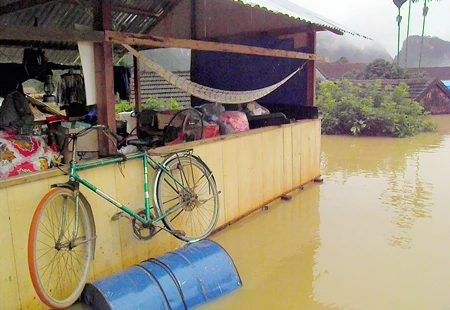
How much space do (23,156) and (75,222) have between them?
0.89 meters

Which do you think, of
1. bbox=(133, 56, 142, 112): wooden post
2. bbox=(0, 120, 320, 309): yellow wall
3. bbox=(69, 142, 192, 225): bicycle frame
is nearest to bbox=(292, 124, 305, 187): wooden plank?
bbox=(0, 120, 320, 309): yellow wall

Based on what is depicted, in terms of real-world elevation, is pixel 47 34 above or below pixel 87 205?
above

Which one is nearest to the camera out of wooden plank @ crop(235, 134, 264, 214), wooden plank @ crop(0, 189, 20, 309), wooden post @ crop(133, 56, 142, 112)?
wooden plank @ crop(0, 189, 20, 309)

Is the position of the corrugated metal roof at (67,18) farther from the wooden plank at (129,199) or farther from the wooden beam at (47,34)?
the wooden plank at (129,199)

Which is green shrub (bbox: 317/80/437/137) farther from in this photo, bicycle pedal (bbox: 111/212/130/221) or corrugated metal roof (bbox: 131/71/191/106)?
bicycle pedal (bbox: 111/212/130/221)

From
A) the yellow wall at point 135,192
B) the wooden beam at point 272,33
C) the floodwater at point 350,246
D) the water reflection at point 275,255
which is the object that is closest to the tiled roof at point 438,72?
the floodwater at point 350,246

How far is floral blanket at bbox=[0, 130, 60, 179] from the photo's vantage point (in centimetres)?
320

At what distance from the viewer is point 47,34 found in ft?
10.6

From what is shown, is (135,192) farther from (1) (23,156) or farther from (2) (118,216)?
(1) (23,156)

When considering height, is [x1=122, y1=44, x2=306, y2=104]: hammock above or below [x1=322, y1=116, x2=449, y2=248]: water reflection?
above

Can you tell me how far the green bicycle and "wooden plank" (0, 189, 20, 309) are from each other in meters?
0.16

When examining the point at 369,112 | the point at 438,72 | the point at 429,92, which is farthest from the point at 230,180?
the point at 438,72

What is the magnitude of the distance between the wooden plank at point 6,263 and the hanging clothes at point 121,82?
5174mm

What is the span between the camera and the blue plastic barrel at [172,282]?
274 cm
